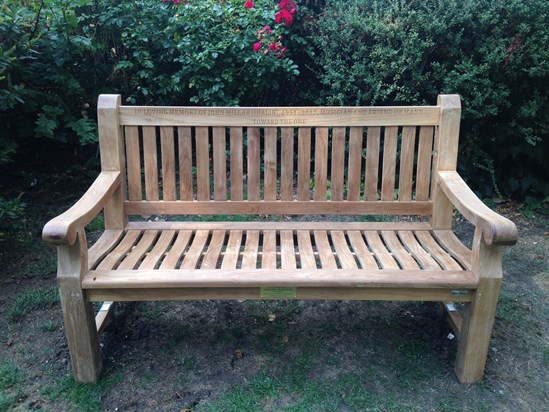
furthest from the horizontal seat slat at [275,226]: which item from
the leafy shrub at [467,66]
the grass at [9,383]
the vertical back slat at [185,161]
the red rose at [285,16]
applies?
the red rose at [285,16]

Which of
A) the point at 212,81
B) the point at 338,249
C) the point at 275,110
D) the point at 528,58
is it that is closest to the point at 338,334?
the point at 338,249

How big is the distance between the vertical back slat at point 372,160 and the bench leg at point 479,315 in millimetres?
782

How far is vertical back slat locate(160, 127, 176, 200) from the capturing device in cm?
293

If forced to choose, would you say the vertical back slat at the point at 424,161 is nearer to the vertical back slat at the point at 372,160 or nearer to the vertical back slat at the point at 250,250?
the vertical back slat at the point at 372,160

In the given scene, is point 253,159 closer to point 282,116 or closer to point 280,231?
point 282,116

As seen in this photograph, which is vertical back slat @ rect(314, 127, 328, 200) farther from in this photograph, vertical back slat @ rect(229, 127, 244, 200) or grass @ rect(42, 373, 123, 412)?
grass @ rect(42, 373, 123, 412)

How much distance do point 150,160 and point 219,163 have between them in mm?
Answer: 401

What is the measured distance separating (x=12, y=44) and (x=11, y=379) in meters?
2.48

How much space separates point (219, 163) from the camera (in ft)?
9.78

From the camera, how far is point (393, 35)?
434cm

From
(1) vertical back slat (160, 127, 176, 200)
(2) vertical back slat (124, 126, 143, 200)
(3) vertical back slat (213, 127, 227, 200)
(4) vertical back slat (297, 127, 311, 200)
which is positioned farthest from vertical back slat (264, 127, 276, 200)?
(2) vertical back slat (124, 126, 143, 200)

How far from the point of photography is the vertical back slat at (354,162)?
2.94 metres

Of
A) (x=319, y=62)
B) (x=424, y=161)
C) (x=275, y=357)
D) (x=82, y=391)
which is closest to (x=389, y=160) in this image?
(x=424, y=161)

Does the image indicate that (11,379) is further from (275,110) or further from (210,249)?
(275,110)
